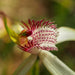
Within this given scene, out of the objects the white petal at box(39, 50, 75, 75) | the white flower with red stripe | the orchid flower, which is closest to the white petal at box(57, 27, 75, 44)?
the orchid flower

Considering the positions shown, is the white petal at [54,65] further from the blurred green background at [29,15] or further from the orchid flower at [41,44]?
the blurred green background at [29,15]

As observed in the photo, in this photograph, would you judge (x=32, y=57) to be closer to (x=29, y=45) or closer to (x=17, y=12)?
(x=29, y=45)

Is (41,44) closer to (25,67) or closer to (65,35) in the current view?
(25,67)

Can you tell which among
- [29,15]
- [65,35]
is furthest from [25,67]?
[29,15]

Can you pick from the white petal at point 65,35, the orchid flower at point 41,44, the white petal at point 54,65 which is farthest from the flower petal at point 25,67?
the white petal at point 65,35

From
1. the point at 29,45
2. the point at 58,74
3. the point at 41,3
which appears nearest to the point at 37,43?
the point at 29,45

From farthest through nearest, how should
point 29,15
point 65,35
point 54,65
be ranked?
point 29,15
point 65,35
point 54,65

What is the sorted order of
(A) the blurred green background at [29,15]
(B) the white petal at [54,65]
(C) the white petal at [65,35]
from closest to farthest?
1. (B) the white petal at [54,65]
2. (C) the white petal at [65,35]
3. (A) the blurred green background at [29,15]
